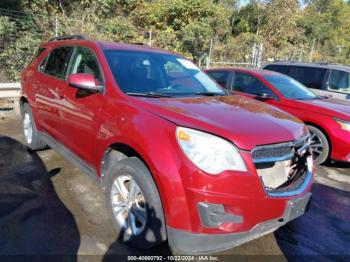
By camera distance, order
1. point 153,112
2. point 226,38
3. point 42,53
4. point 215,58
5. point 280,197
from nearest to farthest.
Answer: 1. point 280,197
2. point 153,112
3. point 42,53
4. point 215,58
5. point 226,38

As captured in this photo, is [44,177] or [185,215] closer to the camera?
[185,215]

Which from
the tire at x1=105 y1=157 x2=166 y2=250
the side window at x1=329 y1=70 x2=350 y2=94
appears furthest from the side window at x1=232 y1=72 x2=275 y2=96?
the tire at x1=105 y1=157 x2=166 y2=250

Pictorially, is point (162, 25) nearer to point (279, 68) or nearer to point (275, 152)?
point (279, 68)

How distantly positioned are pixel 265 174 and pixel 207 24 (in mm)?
14769

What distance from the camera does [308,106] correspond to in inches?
230

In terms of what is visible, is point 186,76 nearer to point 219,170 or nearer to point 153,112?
point 153,112

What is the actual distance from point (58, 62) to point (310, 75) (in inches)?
258

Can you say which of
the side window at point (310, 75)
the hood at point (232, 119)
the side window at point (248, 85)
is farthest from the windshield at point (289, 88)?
the hood at point (232, 119)

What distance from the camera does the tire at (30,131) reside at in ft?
17.4

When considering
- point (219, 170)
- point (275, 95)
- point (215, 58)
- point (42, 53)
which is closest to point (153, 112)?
point (219, 170)

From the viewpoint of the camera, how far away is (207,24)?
16406 mm

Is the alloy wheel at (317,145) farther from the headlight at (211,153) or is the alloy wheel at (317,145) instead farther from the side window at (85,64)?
the side window at (85,64)

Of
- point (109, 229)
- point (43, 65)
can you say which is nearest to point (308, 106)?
point (109, 229)

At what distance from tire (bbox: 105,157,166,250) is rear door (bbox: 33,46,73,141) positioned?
1429 mm
